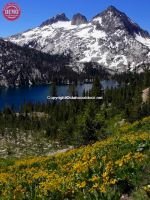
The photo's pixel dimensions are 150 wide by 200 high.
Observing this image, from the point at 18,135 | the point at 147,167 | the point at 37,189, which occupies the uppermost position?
the point at 147,167

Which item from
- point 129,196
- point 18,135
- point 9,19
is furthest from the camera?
point 18,135

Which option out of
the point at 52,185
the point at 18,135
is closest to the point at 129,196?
the point at 52,185

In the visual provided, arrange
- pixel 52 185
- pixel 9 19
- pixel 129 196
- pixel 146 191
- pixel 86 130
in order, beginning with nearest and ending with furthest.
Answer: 1. pixel 146 191
2. pixel 129 196
3. pixel 52 185
4. pixel 9 19
5. pixel 86 130

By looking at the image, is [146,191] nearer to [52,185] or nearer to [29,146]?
[52,185]

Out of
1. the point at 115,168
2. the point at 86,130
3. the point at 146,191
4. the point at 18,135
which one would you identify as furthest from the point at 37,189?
the point at 18,135

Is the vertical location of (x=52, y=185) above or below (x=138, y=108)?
above

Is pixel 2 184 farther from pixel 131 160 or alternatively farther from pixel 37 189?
pixel 131 160

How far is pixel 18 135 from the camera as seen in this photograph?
608 feet

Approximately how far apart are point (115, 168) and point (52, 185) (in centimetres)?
164

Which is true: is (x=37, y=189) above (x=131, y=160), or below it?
below

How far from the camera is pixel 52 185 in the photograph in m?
10.8

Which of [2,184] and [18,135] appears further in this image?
[18,135]

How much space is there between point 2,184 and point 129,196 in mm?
5936

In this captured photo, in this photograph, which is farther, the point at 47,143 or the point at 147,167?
the point at 47,143
